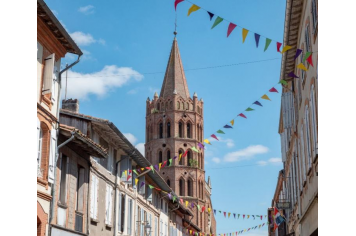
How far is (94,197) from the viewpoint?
19.7m

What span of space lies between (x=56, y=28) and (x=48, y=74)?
50.0 inches

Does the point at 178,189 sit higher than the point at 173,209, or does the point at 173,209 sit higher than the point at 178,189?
the point at 178,189

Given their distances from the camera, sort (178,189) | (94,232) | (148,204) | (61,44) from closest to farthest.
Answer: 1. (61,44)
2. (94,232)
3. (148,204)
4. (178,189)

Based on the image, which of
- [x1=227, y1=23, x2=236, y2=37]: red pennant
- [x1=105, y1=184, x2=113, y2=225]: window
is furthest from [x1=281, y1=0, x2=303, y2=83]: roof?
[x1=105, y1=184, x2=113, y2=225]: window

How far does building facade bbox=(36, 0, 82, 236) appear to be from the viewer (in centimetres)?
1410

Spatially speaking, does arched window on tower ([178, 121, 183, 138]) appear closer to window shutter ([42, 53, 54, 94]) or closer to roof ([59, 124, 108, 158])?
roof ([59, 124, 108, 158])

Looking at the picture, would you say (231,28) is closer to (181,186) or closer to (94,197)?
(94,197)

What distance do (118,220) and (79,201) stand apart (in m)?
5.47

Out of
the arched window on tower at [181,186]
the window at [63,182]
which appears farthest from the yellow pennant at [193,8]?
the arched window on tower at [181,186]

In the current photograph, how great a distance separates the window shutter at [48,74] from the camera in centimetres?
1459

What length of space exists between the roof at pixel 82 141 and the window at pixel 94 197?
158 centimetres

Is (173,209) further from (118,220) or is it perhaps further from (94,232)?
(94,232)

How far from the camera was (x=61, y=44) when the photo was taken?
1573 centimetres
